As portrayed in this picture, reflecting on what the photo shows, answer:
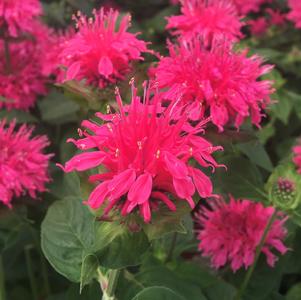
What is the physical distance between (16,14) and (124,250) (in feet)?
2.19

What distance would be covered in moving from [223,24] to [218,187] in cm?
35

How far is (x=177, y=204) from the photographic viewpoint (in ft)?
2.30

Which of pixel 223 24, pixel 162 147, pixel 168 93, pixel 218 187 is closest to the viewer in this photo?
pixel 162 147

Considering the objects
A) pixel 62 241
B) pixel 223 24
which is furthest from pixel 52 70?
pixel 62 241

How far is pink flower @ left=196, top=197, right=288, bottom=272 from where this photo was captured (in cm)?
101

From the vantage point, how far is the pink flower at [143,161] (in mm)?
623

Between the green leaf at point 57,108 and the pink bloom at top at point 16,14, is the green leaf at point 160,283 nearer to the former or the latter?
the green leaf at point 57,108

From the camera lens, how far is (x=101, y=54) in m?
0.96

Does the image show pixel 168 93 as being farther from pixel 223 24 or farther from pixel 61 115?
pixel 61 115

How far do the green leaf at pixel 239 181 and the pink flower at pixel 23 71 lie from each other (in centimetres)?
49

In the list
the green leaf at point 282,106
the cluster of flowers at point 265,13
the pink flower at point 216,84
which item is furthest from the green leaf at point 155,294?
the cluster of flowers at point 265,13

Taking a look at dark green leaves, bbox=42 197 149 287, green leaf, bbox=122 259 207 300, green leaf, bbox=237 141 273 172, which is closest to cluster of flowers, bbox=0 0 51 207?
dark green leaves, bbox=42 197 149 287

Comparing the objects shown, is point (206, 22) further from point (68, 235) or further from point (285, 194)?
point (68, 235)

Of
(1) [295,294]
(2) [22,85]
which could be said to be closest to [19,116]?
(2) [22,85]
